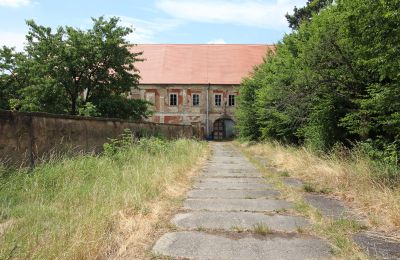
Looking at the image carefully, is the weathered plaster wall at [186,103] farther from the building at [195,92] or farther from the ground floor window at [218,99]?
the ground floor window at [218,99]

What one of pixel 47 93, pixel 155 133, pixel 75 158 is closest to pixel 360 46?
pixel 75 158

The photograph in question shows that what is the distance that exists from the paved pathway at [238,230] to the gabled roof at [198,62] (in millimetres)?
38393

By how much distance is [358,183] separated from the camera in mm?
7289

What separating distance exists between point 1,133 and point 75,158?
2132mm

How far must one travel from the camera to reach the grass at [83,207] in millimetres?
3799

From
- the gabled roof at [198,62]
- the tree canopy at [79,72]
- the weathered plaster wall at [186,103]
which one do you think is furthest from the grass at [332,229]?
the gabled roof at [198,62]

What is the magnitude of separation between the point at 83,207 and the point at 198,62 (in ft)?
144

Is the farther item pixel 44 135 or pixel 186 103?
pixel 186 103

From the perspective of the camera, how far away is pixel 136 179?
737 centimetres

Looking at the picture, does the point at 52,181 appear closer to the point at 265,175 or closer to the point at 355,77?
the point at 265,175

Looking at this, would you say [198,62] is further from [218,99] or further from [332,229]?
[332,229]

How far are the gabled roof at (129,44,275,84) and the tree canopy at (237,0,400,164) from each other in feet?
103

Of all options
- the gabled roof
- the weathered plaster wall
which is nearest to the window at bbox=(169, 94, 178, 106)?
the weathered plaster wall

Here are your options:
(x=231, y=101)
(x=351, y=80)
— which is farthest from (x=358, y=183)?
(x=231, y=101)
